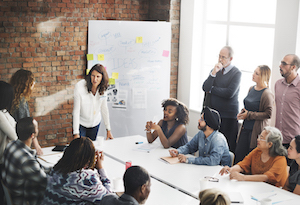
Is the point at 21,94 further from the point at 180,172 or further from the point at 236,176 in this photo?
the point at 236,176

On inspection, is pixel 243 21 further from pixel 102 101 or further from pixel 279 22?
pixel 102 101

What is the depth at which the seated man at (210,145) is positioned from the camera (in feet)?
12.2

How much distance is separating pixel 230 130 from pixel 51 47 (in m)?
2.99

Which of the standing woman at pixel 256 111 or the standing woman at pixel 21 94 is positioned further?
the standing woman at pixel 256 111

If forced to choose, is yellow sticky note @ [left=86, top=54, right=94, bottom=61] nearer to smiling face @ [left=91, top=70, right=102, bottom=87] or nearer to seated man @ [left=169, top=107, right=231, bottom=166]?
smiling face @ [left=91, top=70, right=102, bottom=87]

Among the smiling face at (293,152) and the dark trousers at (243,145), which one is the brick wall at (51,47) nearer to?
the dark trousers at (243,145)

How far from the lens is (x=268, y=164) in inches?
139

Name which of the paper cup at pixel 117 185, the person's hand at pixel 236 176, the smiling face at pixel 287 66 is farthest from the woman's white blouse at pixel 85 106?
the smiling face at pixel 287 66

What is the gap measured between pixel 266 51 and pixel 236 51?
21.7 inches

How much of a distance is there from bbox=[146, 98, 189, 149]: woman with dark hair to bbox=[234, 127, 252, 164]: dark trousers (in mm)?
811

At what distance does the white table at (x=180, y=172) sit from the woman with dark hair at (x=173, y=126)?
127mm

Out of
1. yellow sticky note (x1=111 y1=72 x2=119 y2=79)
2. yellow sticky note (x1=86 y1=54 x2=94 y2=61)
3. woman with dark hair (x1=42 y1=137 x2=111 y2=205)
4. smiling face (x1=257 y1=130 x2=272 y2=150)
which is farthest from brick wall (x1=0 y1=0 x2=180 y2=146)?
smiling face (x1=257 y1=130 x2=272 y2=150)

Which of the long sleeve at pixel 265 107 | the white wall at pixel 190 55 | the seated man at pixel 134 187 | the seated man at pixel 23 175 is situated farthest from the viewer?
the white wall at pixel 190 55

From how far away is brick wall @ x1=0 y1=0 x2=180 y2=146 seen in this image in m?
5.52
